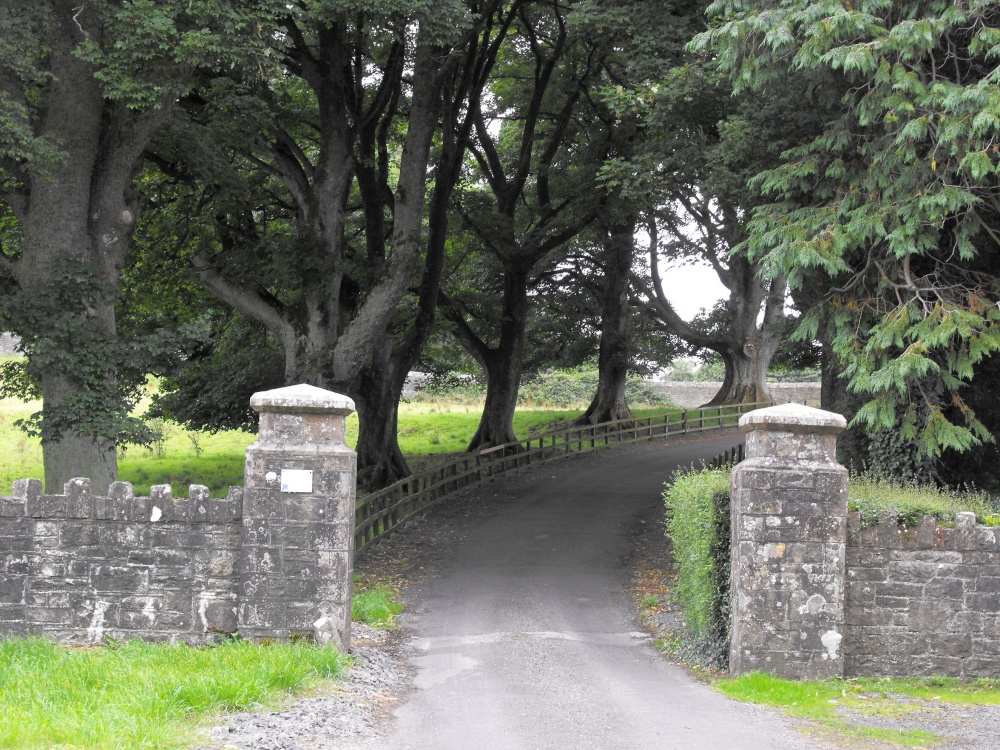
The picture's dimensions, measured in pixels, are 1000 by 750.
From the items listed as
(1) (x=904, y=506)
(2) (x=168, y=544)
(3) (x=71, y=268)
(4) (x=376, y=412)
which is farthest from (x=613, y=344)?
(2) (x=168, y=544)

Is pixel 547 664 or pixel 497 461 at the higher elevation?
pixel 497 461

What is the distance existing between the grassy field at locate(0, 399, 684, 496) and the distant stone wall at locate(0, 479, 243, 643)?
1006cm

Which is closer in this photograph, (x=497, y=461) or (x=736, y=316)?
(x=497, y=461)

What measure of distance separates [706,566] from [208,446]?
2431 centimetres

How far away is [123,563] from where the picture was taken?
29.5ft

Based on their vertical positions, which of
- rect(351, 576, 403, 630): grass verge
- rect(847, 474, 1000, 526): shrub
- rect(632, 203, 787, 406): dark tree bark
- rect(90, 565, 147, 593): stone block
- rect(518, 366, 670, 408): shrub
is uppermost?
rect(632, 203, 787, 406): dark tree bark

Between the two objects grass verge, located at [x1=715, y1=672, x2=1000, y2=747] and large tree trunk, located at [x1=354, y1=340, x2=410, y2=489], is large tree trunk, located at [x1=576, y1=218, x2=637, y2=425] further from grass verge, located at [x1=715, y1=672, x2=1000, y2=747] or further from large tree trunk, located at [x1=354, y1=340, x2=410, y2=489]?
grass verge, located at [x1=715, y1=672, x2=1000, y2=747]

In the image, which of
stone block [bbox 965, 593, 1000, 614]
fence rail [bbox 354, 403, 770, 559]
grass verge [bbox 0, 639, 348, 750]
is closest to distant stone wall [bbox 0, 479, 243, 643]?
grass verge [bbox 0, 639, 348, 750]

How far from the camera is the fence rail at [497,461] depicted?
54.9 feet

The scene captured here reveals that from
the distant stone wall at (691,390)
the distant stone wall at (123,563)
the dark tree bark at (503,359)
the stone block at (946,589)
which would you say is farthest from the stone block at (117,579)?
the distant stone wall at (691,390)

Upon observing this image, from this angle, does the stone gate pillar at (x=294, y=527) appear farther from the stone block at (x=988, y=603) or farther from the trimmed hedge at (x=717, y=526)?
the stone block at (x=988, y=603)

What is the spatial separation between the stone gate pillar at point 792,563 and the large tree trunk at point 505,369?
17849 millimetres

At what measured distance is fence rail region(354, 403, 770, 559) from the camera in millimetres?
16734

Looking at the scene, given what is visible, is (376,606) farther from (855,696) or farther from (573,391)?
(573,391)
